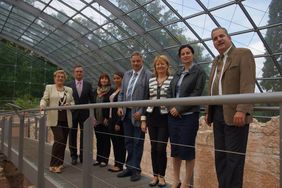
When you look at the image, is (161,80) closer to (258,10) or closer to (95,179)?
(95,179)

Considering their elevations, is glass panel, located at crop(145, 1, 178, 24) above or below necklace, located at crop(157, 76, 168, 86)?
above

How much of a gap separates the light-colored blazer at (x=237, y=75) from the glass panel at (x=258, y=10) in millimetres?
9574

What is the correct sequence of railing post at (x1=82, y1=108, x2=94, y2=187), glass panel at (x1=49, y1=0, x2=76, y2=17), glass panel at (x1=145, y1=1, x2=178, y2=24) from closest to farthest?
railing post at (x1=82, y1=108, x2=94, y2=187)
glass panel at (x1=145, y1=1, x2=178, y2=24)
glass panel at (x1=49, y1=0, x2=76, y2=17)

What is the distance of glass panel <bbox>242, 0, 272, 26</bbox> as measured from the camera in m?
12.1

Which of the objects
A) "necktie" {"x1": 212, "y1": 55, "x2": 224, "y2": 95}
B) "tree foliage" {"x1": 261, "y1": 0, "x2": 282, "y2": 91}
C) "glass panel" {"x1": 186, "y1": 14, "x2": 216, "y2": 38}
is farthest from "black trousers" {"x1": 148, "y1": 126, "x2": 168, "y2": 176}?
"glass panel" {"x1": 186, "y1": 14, "x2": 216, "y2": 38}

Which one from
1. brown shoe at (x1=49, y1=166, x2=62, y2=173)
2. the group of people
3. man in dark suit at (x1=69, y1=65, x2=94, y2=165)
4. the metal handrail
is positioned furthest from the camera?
man in dark suit at (x1=69, y1=65, x2=94, y2=165)

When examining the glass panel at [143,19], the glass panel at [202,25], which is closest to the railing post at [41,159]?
the glass panel at [202,25]

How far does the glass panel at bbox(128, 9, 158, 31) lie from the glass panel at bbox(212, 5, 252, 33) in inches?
138

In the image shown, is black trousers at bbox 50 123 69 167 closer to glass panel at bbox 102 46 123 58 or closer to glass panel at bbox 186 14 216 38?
glass panel at bbox 186 14 216 38

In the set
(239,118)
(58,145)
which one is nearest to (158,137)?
(239,118)

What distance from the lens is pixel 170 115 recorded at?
3777 millimetres

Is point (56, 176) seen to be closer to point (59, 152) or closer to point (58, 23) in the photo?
point (59, 152)

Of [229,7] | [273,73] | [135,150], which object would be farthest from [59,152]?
[273,73]

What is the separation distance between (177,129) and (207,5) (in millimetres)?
10644
